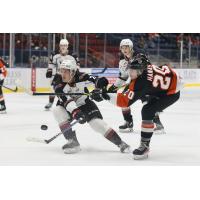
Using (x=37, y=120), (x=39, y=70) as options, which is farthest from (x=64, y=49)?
(x=39, y=70)

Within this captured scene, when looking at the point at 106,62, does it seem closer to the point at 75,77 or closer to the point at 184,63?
the point at 184,63

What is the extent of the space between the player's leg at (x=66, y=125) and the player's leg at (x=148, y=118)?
375mm

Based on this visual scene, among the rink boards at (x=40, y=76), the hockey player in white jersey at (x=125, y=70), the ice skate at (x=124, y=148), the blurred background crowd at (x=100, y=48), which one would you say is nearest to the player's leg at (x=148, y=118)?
the ice skate at (x=124, y=148)

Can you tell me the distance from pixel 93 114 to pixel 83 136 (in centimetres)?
64

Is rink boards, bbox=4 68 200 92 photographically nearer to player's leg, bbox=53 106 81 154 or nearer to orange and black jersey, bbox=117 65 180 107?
player's leg, bbox=53 106 81 154

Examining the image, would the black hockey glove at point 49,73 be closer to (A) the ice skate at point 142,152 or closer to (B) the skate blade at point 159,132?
(B) the skate blade at point 159,132

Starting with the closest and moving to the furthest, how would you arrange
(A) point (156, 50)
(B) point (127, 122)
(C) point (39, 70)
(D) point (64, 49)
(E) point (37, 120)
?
(B) point (127, 122) < (E) point (37, 120) < (D) point (64, 49) < (A) point (156, 50) < (C) point (39, 70)

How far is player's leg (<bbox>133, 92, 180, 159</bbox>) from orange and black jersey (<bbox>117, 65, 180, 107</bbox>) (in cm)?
4

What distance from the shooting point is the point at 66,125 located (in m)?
3.09

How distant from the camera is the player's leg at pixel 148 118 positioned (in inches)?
113

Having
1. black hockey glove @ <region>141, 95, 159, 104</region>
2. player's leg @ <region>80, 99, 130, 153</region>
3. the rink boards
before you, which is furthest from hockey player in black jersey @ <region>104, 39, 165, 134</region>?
the rink boards

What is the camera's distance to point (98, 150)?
3180 millimetres

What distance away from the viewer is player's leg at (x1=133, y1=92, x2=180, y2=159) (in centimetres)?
287

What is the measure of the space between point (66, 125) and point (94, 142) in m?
0.39
